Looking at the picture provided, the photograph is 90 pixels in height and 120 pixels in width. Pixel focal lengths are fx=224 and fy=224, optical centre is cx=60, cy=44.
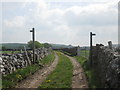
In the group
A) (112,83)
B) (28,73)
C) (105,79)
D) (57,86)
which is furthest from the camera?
(28,73)

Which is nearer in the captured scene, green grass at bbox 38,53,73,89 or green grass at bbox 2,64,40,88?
green grass at bbox 38,53,73,89

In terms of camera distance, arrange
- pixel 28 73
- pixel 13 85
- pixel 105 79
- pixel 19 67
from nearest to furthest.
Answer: pixel 105 79
pixel 13 85
pixel 28 73
pixel 19 67

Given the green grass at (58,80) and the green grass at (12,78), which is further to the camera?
the green grass at (12,78)

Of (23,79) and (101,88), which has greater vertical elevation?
(101,88)

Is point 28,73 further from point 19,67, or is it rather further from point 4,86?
point 4,86

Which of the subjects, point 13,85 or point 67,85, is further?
point 13,85

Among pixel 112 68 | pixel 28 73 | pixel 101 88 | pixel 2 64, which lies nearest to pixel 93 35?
pixel 28 73

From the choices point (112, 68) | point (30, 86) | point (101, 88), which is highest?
point (112, 68)

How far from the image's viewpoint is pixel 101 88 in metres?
6.26

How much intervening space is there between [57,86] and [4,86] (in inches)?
106

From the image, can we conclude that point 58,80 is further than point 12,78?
No

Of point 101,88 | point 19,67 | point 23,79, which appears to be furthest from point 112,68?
point 19,67

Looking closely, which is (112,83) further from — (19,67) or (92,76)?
(19,67)

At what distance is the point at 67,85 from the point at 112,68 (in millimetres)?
3731
